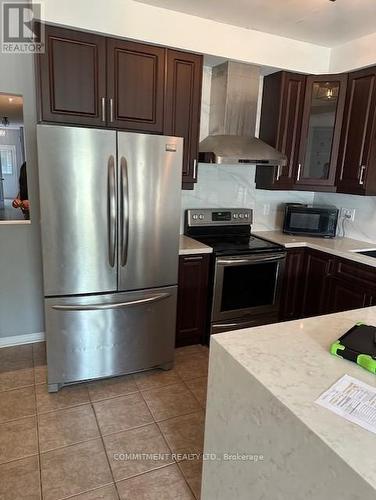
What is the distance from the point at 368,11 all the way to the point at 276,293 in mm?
2241

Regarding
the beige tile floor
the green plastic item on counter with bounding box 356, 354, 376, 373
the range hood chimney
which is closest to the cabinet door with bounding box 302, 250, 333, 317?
the range hood chimney

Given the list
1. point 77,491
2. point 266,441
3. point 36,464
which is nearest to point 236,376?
point 266,441

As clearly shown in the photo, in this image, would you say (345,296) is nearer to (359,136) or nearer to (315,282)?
(315,282)

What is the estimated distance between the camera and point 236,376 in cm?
117

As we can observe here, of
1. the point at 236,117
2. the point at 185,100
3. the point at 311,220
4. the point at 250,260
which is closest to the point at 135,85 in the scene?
the point at 185,100

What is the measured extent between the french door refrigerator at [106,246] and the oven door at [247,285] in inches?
20.1

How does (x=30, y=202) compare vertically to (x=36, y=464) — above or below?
above

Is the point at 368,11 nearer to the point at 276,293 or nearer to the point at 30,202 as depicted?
the point at 276,293

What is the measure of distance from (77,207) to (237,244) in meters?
1.48

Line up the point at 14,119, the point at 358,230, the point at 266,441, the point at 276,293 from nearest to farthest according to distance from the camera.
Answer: the point at 266,441
the point at 14,119
the point at 276,293
the point at 358,230

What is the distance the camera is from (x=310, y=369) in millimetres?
1102

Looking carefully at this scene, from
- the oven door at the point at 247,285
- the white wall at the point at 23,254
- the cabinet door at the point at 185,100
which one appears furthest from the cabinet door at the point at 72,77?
the oven door at the point at 247,285

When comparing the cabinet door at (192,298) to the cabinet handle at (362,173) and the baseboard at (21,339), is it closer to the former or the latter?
the baseboard at (21,339)

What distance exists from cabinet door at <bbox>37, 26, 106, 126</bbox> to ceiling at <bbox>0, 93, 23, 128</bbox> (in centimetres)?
45
